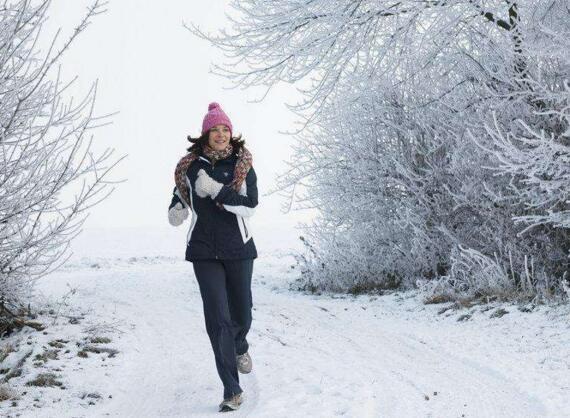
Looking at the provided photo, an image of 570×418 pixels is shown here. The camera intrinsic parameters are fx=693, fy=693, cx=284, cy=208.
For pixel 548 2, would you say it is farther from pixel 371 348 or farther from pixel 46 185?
pixel 46 185

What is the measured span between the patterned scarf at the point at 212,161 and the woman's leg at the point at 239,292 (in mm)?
538

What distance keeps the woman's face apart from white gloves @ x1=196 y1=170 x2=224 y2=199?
27cm

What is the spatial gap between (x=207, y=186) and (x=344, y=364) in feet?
7.33

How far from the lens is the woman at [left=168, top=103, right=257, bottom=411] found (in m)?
4.76

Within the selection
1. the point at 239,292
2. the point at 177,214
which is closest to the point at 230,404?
the point at 239,292

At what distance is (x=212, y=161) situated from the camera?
4.97 meters

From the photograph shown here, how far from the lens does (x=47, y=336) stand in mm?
6855

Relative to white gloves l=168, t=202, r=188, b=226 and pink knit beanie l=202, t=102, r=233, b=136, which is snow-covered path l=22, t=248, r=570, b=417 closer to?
white gloves l=168, t=202, r=188, b=226

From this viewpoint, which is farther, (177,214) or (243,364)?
(243,364)

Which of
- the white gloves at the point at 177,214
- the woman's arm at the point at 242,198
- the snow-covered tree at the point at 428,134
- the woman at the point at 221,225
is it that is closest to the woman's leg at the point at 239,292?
the woman at the point at 221,225

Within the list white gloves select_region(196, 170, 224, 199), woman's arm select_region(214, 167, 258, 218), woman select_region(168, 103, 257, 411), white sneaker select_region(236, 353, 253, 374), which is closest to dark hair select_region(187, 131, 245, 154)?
woman select_region(168, 103, 257, 411)

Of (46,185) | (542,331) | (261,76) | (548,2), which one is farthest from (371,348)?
(548,2)

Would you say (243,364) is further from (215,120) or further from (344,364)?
(215,120)

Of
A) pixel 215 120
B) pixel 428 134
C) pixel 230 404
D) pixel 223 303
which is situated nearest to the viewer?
pixel 230 404
